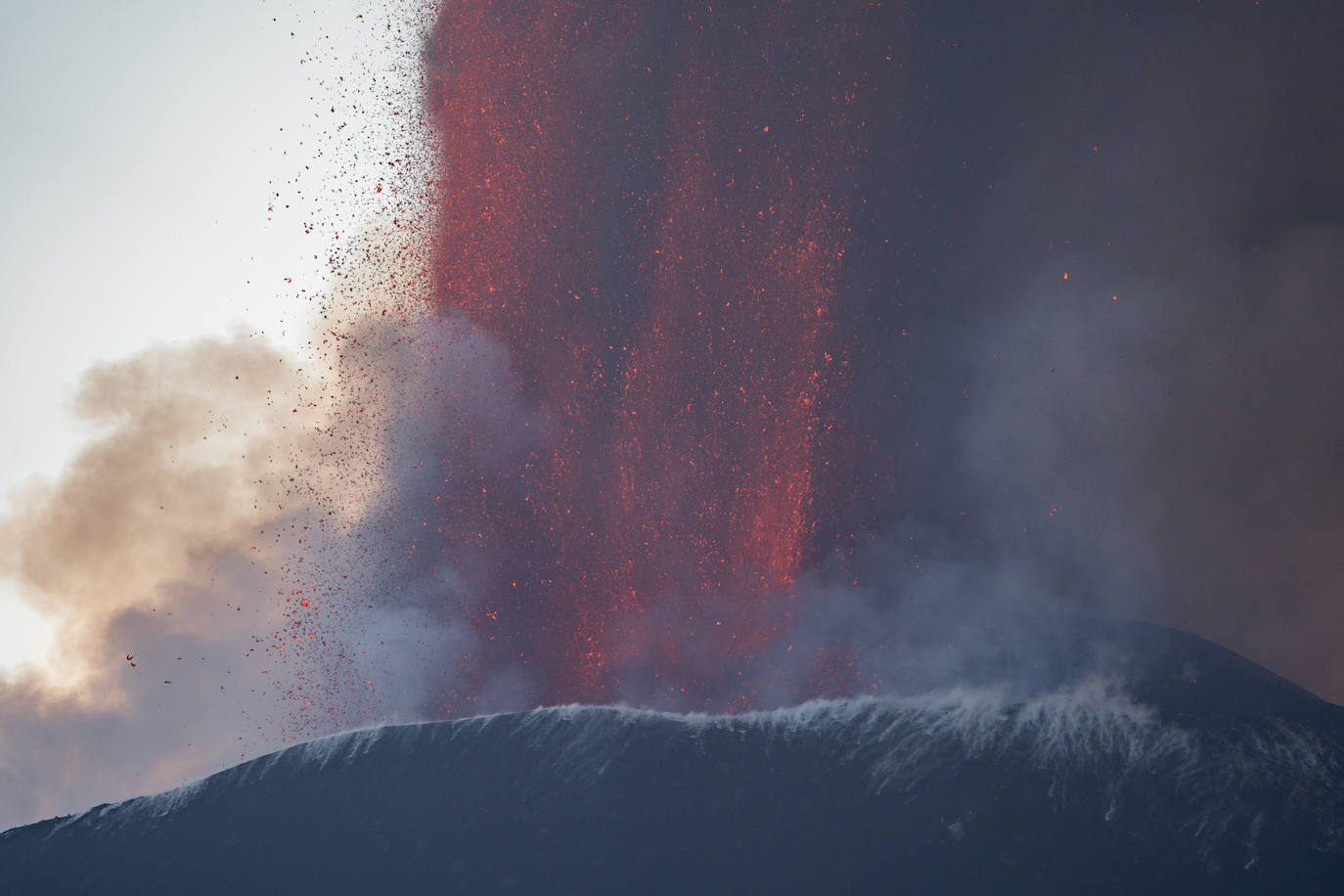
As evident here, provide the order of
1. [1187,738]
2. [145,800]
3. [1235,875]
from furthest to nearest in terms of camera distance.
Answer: [145,800]
[1187,738]
[1235,875]

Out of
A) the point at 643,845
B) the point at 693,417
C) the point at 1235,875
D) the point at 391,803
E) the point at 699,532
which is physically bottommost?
the point at 1235,875

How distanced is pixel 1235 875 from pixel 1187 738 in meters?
4.85

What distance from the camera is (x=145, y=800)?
123 ft

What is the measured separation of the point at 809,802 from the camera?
30.9m

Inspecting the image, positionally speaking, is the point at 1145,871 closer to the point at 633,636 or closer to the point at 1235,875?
the point at 1235,875

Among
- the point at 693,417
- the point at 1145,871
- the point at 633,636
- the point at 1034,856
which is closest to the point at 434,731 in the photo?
the point at 633,636

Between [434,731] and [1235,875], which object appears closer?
[1235,875]

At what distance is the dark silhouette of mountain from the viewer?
2695 centimetres

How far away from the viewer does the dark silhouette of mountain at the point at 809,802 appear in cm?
2695

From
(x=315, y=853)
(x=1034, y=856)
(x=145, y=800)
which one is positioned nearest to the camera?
(x=1034, y=856)

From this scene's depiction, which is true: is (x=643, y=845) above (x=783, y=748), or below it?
below

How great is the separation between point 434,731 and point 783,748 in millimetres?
12855

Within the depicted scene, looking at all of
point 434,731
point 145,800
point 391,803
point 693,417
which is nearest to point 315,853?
point 391,803

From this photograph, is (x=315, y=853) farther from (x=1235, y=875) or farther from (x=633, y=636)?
(x=1235, y=875)
